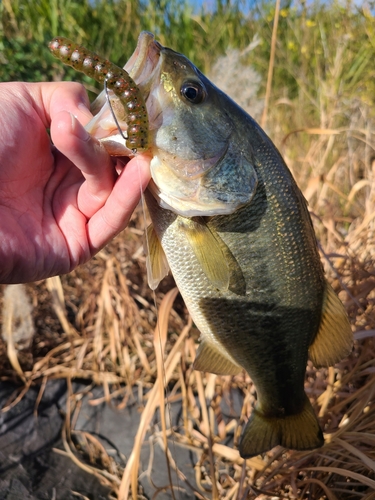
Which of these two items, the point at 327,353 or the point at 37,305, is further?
the point at 37,305

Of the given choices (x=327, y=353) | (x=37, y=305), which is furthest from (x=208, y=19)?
(x=327, y=353)

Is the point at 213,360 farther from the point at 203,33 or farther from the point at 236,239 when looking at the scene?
the point at 203,33

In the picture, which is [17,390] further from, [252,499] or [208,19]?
[208,19]

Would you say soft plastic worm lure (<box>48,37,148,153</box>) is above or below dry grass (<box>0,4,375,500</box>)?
→ above

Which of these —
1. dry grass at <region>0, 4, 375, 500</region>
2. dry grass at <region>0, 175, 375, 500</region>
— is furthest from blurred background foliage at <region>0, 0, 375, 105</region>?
dry grass at <region>0, 175, 375, 500</region>

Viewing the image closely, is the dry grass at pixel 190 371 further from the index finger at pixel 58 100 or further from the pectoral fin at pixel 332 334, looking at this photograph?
the index finger at pixel 58 100

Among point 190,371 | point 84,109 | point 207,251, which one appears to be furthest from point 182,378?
point 84,109

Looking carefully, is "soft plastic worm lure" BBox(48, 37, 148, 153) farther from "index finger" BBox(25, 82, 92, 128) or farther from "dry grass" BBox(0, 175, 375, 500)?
"dry grass" BBox(0, 175, 375, 500)
